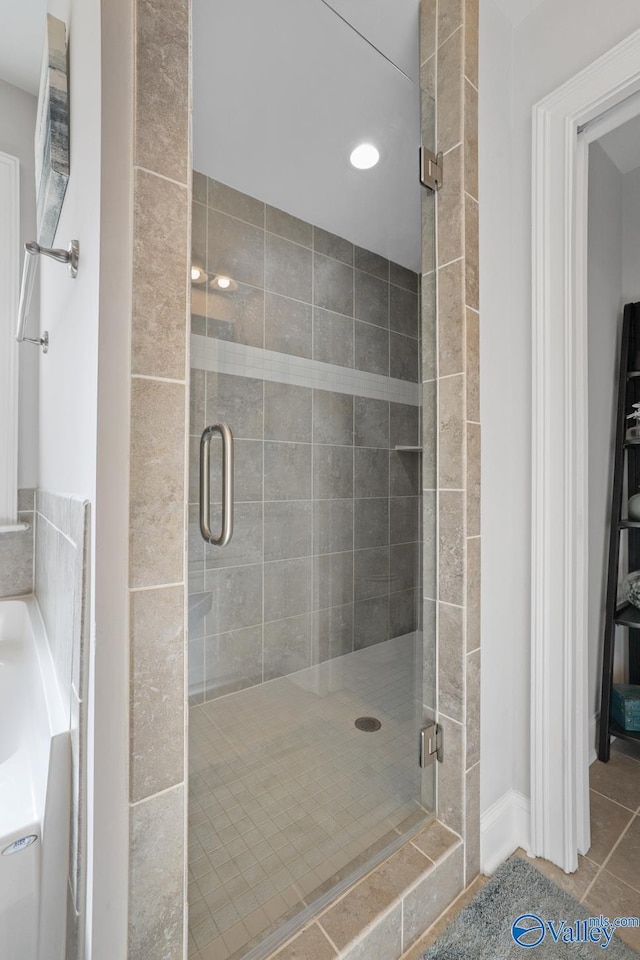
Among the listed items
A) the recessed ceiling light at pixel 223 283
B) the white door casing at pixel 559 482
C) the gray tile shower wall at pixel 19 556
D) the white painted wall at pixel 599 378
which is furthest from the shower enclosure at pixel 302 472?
the gray tile shower wall at pixel 19 556

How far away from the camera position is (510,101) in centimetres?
131

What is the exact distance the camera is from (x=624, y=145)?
1.79m

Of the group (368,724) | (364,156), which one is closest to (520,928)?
(368,724)

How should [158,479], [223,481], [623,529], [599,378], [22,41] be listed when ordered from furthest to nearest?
1. [623,529]
2. [599,378]
3. [22,41]
4. [223,481]
5. [158,479]

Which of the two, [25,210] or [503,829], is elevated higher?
[25,210]

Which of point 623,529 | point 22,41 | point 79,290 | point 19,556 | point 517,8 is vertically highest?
point 22,41

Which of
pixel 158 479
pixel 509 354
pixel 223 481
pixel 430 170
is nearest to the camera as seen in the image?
pixel 158 479

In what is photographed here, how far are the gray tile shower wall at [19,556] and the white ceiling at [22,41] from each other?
163 centimetres

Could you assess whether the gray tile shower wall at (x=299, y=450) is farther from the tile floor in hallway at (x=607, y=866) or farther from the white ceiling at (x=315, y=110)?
the tile floor in hallway at (x=607, y=866)

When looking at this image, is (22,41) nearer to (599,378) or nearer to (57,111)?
(57,111)

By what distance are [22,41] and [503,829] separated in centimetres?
306

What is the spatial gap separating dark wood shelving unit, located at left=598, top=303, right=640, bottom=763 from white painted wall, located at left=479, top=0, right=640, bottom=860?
651 mm

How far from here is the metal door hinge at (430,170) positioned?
46.4 inches

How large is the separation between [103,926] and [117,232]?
1.02 metres
